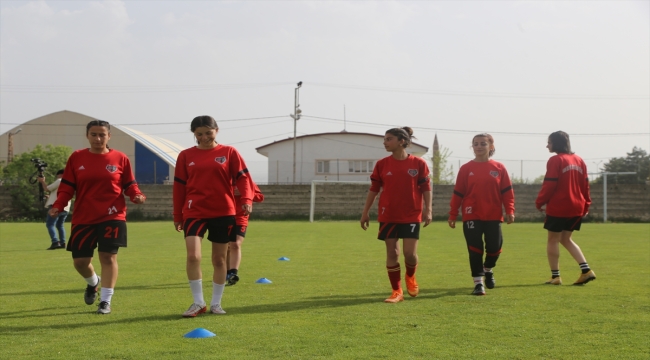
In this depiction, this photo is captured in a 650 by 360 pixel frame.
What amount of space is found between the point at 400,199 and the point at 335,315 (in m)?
1.67

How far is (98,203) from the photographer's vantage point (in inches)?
264

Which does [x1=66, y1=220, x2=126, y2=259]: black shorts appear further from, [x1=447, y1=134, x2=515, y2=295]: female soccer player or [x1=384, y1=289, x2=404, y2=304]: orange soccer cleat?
[x1=447, y1=134, x2=515, y2=295]: female soccer player

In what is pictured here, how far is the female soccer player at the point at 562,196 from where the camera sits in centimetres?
882

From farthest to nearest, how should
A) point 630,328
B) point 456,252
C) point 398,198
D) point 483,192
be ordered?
point 456,252, point 483,192, point 398,198, point 630,328

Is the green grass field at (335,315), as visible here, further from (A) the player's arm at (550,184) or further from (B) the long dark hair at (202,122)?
(B) the long dark hair at (202,122)

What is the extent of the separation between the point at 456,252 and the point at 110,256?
341 inches

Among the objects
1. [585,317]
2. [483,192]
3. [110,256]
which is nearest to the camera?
[585,317]

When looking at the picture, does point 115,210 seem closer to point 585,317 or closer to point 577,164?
point 585,317

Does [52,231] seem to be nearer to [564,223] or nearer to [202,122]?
[202,122]

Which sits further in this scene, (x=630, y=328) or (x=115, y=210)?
(x=115, y=210)

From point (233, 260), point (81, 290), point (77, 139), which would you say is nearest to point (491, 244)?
point (233, 260)

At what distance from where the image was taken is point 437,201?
33.8 m

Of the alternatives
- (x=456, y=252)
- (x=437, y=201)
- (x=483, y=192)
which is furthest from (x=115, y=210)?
(x=437, y=201)

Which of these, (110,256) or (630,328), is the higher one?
(110,256)
